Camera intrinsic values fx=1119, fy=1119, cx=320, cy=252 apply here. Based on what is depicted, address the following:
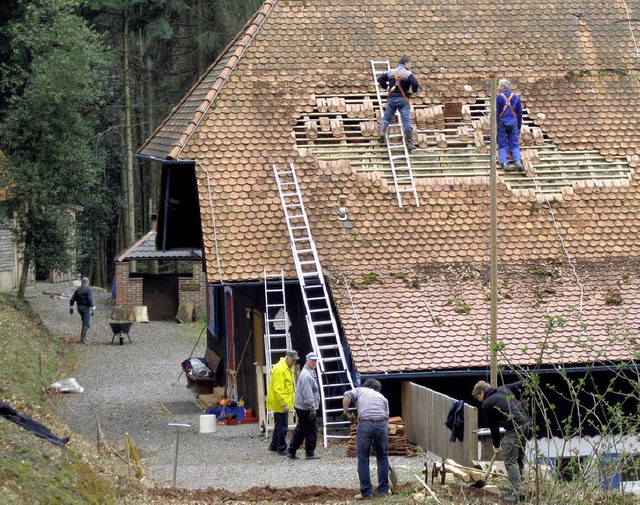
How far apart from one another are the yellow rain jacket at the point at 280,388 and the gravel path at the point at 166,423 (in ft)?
2.76

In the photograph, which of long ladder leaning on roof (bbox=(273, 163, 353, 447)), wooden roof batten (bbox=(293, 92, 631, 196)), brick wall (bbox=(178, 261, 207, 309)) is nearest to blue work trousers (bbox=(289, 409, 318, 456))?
long ladder leaning on roof (bbox=(273, 163, 353, 447))

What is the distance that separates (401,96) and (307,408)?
7722 millimetres

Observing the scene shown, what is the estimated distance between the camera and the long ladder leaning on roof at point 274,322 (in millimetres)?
19500

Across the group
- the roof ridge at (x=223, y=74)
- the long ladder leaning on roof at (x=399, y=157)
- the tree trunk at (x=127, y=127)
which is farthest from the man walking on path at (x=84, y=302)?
the long ladder leaning on roof at (x=399, y=157)

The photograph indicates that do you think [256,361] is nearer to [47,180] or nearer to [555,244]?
[555,244]

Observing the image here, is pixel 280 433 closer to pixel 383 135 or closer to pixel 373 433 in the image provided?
pixel 373 433

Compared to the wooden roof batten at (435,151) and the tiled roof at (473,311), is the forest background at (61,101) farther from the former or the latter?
the tiled roof at (473,311)

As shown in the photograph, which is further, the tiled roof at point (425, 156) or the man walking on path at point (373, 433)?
the tiled roof at point (425, 156)

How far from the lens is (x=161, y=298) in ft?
133

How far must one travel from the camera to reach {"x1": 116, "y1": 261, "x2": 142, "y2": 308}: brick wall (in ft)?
131

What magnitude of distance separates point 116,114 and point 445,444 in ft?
117

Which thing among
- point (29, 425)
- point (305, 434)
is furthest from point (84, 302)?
point (29, 425)

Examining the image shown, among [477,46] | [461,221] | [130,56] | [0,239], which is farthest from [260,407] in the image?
[130,56]

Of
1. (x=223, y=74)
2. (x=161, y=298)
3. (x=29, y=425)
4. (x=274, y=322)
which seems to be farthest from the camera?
(x=161, y=298)
